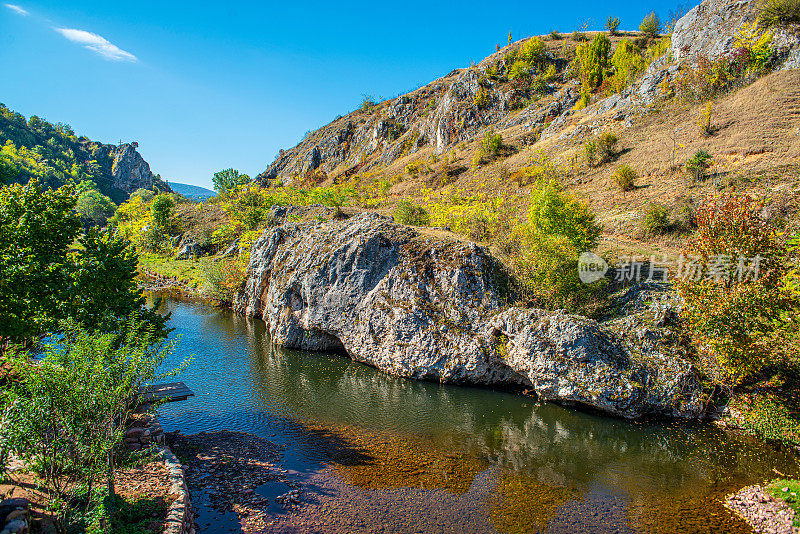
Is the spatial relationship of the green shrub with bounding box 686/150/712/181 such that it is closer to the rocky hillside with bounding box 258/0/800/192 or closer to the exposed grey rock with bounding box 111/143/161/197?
the rocky hillside with bounding box 258/0/800/192

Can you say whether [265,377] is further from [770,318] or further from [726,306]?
[770,318]

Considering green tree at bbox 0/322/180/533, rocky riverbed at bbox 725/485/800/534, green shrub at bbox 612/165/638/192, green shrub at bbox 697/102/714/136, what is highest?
green shrub at bbox 697/102/714/136

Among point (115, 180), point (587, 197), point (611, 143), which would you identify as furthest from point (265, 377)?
point (115, 180)

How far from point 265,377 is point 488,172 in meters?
45.5

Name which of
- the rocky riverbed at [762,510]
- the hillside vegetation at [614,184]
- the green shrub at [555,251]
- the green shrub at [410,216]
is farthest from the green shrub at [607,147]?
the rocky riverbed at [762,510]

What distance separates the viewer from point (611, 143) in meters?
43.8

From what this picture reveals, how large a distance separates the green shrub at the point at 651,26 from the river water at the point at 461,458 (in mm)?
88891

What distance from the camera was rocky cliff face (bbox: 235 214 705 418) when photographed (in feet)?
58.4

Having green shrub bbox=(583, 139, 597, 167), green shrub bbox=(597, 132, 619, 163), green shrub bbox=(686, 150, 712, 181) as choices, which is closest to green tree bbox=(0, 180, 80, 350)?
green shrub bbox=(686, 150, 712, 181)

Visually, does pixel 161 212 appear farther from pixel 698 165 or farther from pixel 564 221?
pixel 698 165

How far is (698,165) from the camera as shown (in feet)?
109

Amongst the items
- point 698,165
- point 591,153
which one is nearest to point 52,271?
point 698,165

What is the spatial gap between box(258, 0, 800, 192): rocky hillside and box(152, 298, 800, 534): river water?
44906mm

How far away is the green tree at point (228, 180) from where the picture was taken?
70175 millimetres
